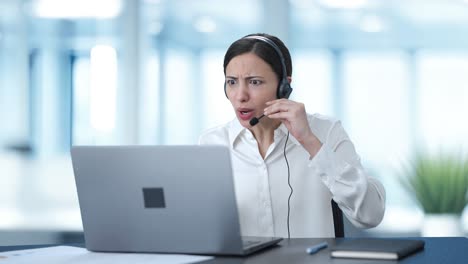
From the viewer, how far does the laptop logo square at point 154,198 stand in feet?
4.93

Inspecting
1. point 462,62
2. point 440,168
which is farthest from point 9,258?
point 462,62

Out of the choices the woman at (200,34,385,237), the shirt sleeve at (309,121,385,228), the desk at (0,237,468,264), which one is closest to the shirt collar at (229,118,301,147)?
the woman at (200,34,385,237)

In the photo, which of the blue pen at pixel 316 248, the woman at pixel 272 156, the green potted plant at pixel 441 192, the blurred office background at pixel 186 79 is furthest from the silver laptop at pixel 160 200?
the blurred office background at pixel 186 79

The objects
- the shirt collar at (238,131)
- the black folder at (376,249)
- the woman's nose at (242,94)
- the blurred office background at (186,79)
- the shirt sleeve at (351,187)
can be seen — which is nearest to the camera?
the black folder at (376,249)

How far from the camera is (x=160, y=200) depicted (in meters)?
1.51

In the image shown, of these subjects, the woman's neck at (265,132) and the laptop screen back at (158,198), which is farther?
the woman's neck at (265,132)

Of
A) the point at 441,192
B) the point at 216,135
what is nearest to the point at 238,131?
the point at 216,135

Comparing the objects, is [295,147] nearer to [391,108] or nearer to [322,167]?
[322,167]

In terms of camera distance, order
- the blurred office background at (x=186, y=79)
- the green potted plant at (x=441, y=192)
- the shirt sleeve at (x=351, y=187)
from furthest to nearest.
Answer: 1. the blurred office background at (x=186, y=79)
2. the green potted plant at (x=441, y=192)
3. the shirt sleeve at (x=351, y=187)

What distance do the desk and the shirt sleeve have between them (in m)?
0.20

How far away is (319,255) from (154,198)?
1.20 feet

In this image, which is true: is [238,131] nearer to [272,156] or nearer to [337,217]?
[272,156]

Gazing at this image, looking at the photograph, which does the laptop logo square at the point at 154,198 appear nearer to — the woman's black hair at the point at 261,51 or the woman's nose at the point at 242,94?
the woman's nose at the point at 242,94

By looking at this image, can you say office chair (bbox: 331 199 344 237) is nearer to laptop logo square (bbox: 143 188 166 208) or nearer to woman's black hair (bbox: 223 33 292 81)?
woman's black hair (bbox: 223 33 292 81)
